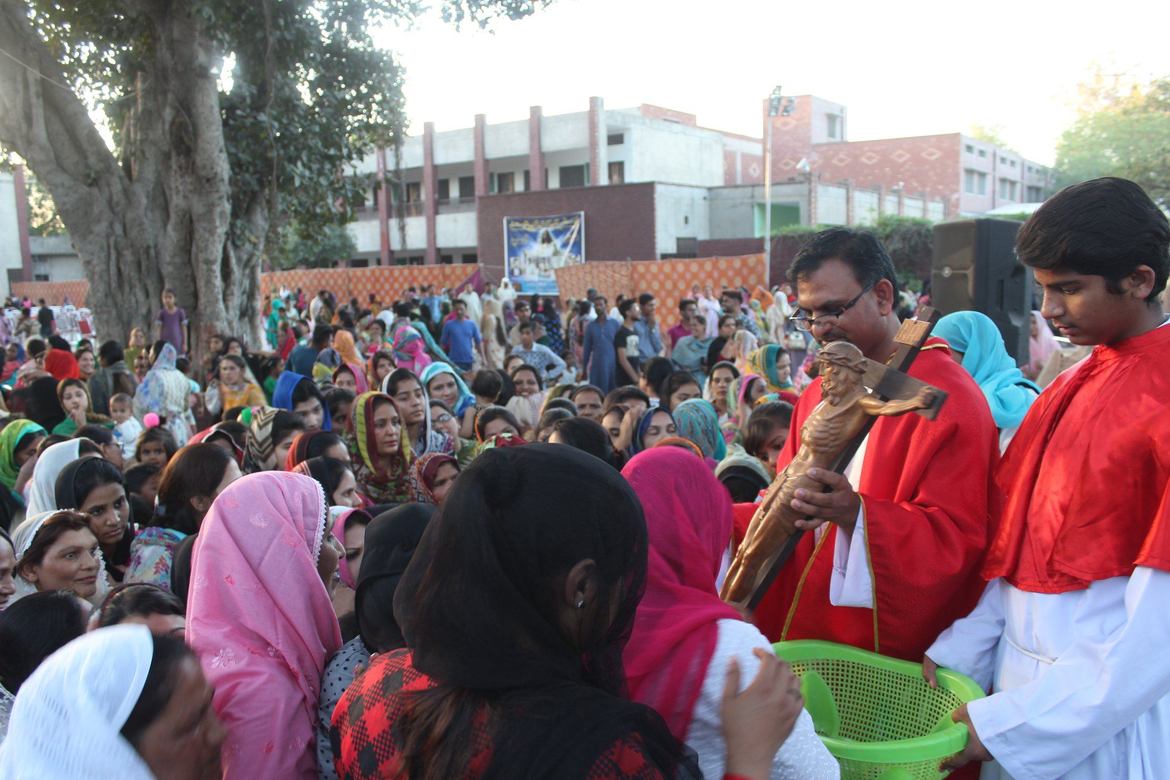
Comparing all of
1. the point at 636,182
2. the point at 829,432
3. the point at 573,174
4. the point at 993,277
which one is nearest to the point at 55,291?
the point at 573,174

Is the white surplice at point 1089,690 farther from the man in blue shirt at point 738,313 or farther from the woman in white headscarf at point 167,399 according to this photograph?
the man in blue shirt at point 738,313

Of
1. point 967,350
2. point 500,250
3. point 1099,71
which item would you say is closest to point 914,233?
point 1099,71

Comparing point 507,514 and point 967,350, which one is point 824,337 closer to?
point 507,514

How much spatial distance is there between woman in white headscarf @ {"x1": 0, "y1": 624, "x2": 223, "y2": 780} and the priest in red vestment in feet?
4.32

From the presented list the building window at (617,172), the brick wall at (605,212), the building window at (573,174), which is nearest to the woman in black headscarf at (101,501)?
the brick wall at (605,212)

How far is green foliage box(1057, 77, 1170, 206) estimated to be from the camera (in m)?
19.5

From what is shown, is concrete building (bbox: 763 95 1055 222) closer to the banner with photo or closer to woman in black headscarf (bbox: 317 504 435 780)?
the banner with photo

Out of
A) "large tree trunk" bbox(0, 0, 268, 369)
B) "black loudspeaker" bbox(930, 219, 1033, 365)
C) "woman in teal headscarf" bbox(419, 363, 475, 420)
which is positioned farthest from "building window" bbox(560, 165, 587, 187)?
"black loudspeaker" bbox(930, 219, 1033, 365)

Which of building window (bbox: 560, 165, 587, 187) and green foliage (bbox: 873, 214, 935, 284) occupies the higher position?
building window (bbox: 560, 165, 587, 187)

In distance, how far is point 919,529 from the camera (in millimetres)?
2035

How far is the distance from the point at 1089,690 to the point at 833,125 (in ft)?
154

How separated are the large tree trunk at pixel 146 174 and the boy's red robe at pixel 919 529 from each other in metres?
10.5

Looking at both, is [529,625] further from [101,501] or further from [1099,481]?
[101,501]

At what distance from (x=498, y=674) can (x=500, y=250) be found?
3001 centimetres
